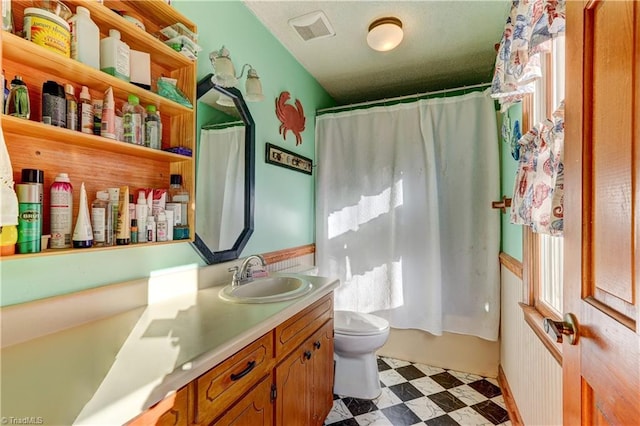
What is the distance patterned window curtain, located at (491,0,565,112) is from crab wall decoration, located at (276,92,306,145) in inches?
51.1

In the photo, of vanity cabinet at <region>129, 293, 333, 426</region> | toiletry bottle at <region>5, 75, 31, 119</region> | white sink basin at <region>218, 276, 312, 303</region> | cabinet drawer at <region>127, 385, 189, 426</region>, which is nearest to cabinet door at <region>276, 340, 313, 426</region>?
vanity cabinet at <region>129, 293, 333, 426</region>

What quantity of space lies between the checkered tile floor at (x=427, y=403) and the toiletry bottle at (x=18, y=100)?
6.17 feet

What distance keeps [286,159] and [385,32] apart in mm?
1011

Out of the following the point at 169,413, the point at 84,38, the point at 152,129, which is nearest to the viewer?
the point at 169,413

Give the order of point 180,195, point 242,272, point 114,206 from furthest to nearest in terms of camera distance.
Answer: point 242,272, point 180,195, point 114,206

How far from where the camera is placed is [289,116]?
2115 mm

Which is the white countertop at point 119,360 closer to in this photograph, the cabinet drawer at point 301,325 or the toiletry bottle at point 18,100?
the cabinet drawer at point 301,325

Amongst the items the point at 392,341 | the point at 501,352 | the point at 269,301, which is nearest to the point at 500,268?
the point at 501,352

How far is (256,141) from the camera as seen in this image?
5.86 ft

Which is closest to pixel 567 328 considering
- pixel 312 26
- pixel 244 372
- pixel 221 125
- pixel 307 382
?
pixel 244 372

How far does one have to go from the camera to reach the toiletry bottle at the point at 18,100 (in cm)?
75

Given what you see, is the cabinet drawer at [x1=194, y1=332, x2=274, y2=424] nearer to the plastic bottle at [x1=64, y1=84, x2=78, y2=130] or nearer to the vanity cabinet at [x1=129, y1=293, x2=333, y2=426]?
the vanity cabinet at [x1=129, y1=293, x2=333, y2=426]

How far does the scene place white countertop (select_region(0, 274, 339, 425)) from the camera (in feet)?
1.76

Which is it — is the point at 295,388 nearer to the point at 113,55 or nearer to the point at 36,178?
the point at 36,178
